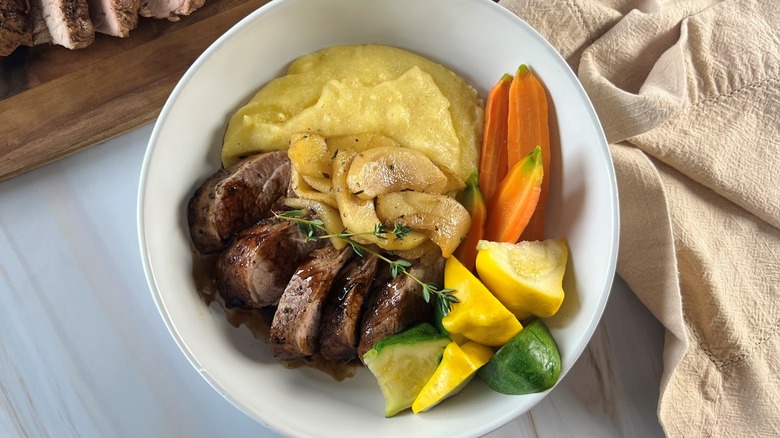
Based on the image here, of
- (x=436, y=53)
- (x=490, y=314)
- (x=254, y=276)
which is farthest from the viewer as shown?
(x=436, y=53)

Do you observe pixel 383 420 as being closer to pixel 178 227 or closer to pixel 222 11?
pixel 178 227

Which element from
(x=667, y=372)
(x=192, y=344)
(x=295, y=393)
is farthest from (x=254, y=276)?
(x=667, y=372)

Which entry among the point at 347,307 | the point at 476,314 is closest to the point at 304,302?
the point at 347,307

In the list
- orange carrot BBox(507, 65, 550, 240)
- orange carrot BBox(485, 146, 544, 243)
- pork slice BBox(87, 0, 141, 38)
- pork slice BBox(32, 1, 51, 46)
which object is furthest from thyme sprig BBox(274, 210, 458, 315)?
pork slice BBox(32, 1, 51, 46)

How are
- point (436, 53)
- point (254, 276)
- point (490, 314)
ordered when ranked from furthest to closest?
1. point (436, 53)
2. point (254, 276)
3. point (490, 314)

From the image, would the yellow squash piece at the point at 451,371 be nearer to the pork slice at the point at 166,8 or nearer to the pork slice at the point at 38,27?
the pork slice at the point at 166,8

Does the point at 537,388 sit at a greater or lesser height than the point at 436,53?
lesser

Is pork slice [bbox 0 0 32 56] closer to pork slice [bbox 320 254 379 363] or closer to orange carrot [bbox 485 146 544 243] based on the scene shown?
pork slice [bbox 320 254 379 363]
